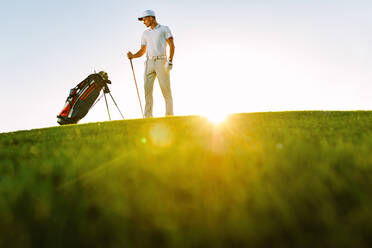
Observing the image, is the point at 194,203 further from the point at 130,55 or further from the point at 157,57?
the point at 130,55

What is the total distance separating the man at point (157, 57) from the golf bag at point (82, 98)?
455cm

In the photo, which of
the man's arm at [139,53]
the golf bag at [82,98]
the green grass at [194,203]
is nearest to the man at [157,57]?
the man's arm at [139,53]

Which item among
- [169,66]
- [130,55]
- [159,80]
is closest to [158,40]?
[169,66]

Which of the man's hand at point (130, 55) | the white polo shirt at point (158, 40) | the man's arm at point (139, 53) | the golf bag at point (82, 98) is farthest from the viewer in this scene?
the golf bag at point (82, 98)

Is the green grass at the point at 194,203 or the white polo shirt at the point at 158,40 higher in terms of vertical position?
the white polo shirt at the point at 158,40

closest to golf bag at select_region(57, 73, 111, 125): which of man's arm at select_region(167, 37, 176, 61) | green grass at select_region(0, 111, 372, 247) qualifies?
man's arm at select_region(167, 37, 176, 61)

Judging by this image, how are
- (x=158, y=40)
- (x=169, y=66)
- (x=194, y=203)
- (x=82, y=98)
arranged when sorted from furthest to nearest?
1. (x=82, y=98)
2. (x=158, y=40)
3. (x=169, y=66)
4. (x=194, y=203)

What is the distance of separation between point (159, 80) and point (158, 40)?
117cm

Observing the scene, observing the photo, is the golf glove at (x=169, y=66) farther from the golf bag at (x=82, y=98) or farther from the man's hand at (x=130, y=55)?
the golf bag at (x=82, y=98)

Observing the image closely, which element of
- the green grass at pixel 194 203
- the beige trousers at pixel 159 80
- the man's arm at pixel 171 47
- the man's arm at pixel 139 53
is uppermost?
the man's arm at pixel 139 53

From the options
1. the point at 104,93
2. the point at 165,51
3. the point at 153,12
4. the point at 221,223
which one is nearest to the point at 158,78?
the point at 165,51

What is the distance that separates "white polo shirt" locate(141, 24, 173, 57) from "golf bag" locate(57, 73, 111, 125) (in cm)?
465

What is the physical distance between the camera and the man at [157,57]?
8.38 meters

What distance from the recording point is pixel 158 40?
332 inches
